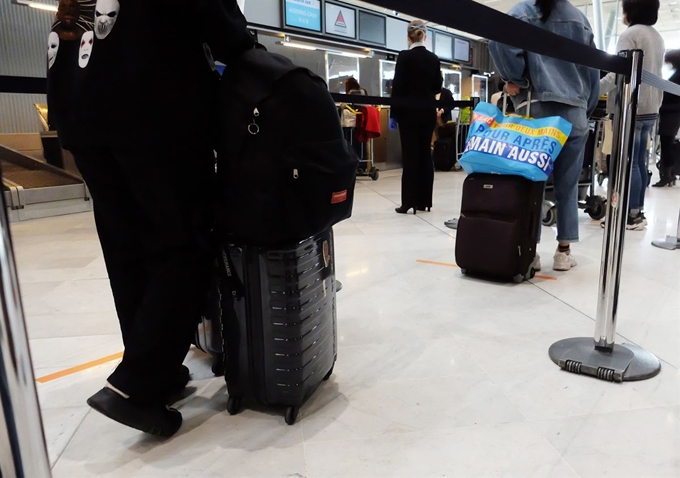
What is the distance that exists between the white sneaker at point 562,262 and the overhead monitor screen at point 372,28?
21.9 feet

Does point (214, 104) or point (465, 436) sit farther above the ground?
Result: point (214, 104)

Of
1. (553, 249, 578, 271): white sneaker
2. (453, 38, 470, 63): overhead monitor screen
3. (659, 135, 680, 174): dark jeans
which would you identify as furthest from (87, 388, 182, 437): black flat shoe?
(453, 38, 470, 63): overhead monitor screen

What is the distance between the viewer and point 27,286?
2.50 meters

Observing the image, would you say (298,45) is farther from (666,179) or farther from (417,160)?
(666,179)

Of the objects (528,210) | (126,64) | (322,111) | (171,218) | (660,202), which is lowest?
(660,202)

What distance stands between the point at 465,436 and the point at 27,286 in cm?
223

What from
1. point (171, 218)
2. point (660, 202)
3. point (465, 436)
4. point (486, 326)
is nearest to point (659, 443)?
point (465, 436)

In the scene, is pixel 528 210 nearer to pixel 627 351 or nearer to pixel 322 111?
pixel 627 351

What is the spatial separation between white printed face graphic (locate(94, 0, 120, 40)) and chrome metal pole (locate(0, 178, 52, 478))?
2.35ft

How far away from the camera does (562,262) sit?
2646 mm

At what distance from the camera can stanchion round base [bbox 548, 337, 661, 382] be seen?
1496mm

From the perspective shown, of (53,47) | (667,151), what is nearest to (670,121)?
(667,151)

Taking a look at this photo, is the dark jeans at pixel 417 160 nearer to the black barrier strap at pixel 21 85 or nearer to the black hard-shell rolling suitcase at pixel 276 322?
the black barrier strap at pixel 21 85

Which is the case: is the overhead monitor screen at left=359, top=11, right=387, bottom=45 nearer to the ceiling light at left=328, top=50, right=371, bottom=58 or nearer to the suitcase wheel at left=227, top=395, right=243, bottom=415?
the ceiling light at left=328, top=50, right=371, bottom=58
